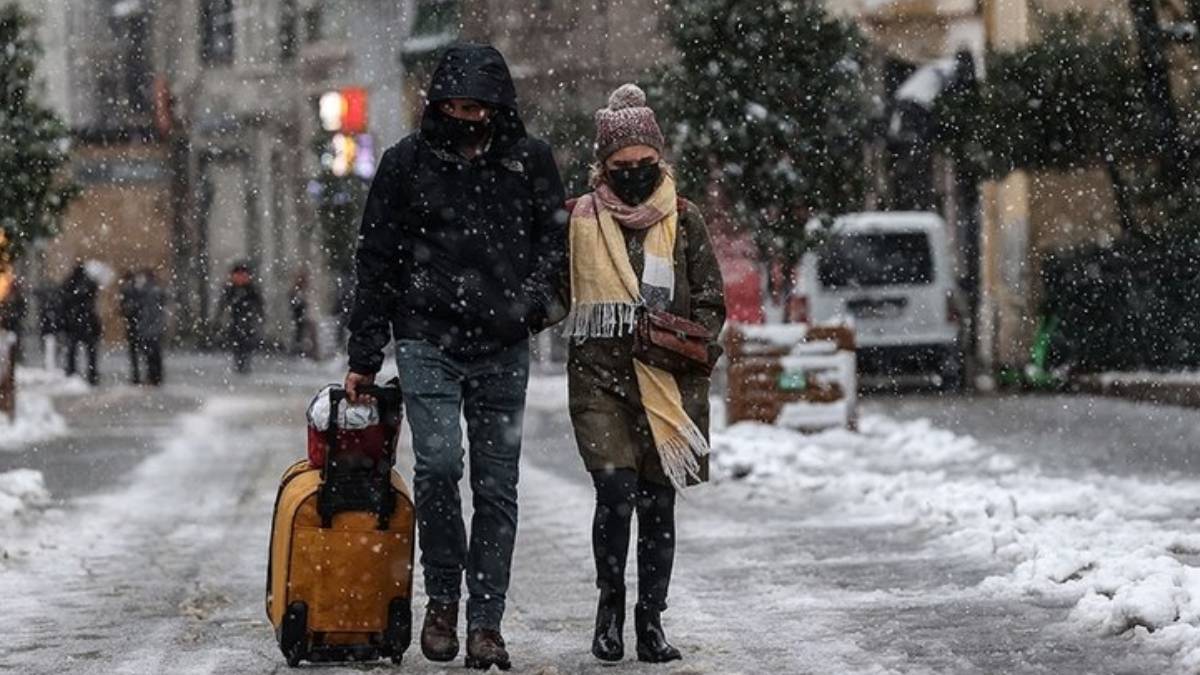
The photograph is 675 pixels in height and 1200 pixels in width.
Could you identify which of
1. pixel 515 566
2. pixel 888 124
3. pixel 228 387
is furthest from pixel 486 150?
pixel 228 387

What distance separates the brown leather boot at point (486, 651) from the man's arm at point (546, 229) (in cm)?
88

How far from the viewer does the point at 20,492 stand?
14.2 metres

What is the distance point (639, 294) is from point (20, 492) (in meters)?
7.80

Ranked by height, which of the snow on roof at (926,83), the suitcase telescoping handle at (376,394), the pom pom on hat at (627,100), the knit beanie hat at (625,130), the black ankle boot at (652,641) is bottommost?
the black ankle boot at (652,641)

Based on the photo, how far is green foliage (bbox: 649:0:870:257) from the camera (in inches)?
789

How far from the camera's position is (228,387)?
3228 centimetres

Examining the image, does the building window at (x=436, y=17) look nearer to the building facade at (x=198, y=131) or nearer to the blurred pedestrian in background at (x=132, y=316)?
the building facade at (x=198, y=131)

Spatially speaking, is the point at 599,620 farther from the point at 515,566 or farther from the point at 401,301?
the point at 515,566

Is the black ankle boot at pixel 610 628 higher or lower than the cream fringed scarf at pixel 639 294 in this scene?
lower

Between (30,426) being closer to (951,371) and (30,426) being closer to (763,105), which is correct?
(763,105)

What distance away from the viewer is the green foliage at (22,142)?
69.4 ft

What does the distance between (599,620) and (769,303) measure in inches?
652

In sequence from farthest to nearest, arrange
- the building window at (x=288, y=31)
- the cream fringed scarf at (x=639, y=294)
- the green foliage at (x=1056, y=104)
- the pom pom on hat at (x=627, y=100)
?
the building window at (x=288, y=31)
the green foliage at (x=1056, y=104)
the pom pom on hat at (x=627, y=100)
the cream fringed scarf at (x=639, y=294)

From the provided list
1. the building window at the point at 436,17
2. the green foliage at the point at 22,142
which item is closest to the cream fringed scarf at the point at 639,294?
the green foliage at the point at 22,142
